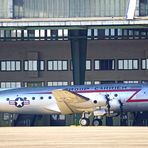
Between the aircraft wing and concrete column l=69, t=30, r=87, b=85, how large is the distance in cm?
660

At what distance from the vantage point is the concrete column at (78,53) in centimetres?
6588

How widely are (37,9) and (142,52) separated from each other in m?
14.2

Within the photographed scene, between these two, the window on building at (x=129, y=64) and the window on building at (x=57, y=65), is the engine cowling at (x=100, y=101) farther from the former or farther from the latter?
the window on building at (x=57, y=65)

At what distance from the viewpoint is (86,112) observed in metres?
59.7

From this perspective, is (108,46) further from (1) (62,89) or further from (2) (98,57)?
(1) (62,89)

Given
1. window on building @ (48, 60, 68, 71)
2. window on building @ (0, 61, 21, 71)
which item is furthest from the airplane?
window on building @ (48, 60, 68, 71)

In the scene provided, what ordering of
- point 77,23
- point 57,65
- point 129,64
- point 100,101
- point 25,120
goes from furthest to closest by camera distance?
point 57,65, point 129,64, point 25,120, point 77,23, point 100,101

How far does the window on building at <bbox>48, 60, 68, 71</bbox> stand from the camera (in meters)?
69.6

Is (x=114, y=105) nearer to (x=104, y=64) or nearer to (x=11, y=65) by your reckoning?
(x=104, y=64)

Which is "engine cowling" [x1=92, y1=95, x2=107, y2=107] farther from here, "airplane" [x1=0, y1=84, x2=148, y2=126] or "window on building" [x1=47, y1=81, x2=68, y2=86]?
"window on building" [x1=47, y1=81, x2=68, y2=86]

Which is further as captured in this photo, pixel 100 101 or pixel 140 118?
pixel 140 118

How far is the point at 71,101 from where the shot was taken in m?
58.5

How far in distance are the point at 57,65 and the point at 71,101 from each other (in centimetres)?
1194

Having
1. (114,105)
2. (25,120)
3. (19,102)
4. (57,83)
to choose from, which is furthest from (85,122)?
(57,83)
